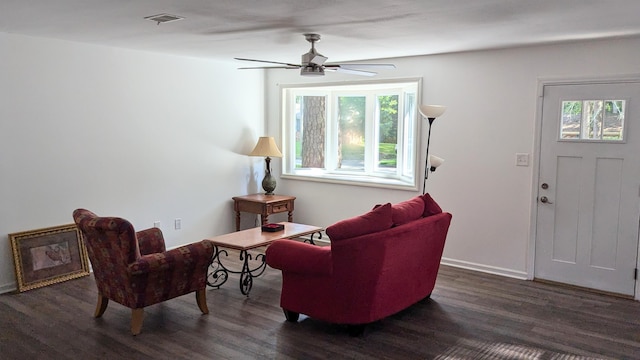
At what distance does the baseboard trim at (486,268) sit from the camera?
16.7 ft

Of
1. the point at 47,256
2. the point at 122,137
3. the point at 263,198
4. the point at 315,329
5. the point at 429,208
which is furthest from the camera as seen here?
the point at 263,198

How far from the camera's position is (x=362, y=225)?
3.43 m

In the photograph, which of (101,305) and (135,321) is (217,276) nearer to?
(101,305)

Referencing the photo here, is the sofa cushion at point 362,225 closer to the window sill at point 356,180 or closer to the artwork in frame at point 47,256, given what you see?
the window sill at point 356,180

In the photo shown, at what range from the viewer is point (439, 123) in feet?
18.0

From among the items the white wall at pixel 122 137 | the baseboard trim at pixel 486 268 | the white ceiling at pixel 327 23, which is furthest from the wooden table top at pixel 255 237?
the white ceiling at pixel 327 23

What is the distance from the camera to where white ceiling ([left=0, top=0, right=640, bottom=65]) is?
319cm

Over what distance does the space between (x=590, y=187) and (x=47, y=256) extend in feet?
16.5

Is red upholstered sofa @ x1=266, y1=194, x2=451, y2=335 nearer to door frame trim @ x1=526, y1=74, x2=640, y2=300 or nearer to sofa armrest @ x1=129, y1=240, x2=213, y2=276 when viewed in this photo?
sofa armrest @ x1=129, y1=240, x2=213, y2=276

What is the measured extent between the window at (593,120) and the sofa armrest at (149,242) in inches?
148

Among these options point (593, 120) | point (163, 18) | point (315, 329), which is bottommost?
point (315, 329)

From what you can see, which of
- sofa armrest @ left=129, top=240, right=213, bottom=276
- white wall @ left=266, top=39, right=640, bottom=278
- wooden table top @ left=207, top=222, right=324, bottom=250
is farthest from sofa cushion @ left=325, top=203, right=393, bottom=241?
white wall @ left=266, top=39, right=640, bottom=278

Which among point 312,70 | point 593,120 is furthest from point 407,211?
point 593,120

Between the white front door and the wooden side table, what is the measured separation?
2961 millimetres
